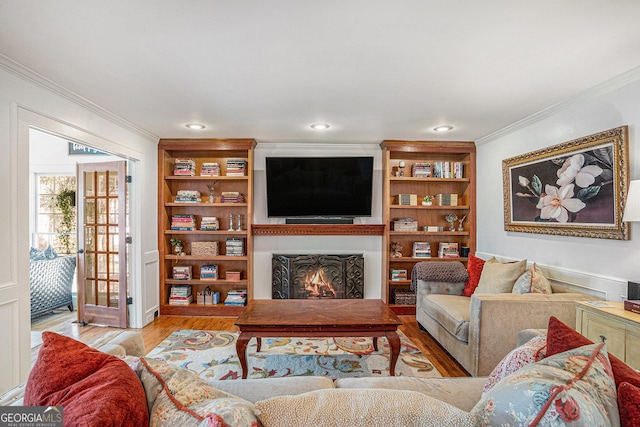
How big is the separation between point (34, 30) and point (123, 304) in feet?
10.0

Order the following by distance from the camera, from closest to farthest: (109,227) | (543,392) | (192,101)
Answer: (543,392) < (192,101) < (109,227)

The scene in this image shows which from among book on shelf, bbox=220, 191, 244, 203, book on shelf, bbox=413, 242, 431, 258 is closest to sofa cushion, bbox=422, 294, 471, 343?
book on shelf, bbox=413, 242, 431, 258

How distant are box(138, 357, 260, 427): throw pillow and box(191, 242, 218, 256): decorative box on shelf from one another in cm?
334

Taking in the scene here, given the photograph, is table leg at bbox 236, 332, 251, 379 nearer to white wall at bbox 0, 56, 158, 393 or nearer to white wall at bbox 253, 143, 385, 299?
white wall at bbox 0, 56, 158, 393

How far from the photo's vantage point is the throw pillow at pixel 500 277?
2797mm

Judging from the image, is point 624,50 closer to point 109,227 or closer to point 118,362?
point 118,362

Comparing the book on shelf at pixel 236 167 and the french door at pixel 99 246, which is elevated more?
the book on shelf at pixel 236 167

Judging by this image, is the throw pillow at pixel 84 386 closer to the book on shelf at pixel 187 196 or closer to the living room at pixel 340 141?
the living room at pixel 340 141

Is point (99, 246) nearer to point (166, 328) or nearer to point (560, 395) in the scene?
point (166, 328)

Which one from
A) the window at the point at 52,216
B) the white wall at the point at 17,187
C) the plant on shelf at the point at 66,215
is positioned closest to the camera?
the white wall at the point at 17,187

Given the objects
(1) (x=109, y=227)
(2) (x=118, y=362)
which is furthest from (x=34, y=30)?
(1) (x=109, y=227)

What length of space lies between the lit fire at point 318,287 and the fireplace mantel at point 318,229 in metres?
0.55

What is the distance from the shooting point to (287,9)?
5.06ft

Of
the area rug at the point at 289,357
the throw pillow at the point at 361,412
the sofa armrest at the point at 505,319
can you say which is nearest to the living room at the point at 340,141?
the sofa armrest at the point at 505,319
